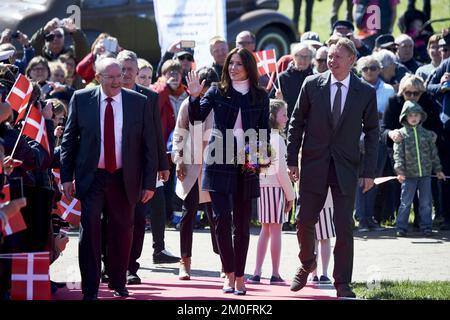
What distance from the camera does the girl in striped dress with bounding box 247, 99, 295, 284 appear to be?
37.6ft

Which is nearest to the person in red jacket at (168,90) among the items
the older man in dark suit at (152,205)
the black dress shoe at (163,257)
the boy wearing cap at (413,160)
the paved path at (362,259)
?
the paved path at (362,259)

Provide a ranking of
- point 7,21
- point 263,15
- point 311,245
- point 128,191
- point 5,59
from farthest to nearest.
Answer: point 263,15
point 7,21
point 5,59
point 311,245
point 128,191

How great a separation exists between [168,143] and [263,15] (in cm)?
707

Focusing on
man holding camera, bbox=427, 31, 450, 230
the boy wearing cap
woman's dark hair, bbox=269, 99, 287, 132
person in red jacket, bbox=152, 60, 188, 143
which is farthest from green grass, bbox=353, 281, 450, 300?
man holding camera, bbox=427, 31, 450, 230

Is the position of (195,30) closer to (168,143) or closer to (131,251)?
(168,143)

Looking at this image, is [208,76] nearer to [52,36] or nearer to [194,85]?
[194,85]

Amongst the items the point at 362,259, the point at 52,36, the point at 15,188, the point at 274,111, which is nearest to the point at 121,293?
the point at 15,188

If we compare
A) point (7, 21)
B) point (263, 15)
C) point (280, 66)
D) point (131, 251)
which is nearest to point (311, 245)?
point (131, 251)

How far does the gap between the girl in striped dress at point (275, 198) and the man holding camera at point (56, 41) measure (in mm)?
5972

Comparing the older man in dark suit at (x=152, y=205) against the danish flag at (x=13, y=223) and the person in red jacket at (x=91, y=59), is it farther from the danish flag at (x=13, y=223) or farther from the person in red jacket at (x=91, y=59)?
the person in red jacket at (x=91, y=59)

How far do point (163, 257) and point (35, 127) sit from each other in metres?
3.08

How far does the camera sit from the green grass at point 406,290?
10312mm

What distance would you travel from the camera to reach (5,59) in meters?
11.7

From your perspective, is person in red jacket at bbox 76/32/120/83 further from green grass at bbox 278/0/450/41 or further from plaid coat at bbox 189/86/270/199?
green grass at bbox 278/0/450/41
